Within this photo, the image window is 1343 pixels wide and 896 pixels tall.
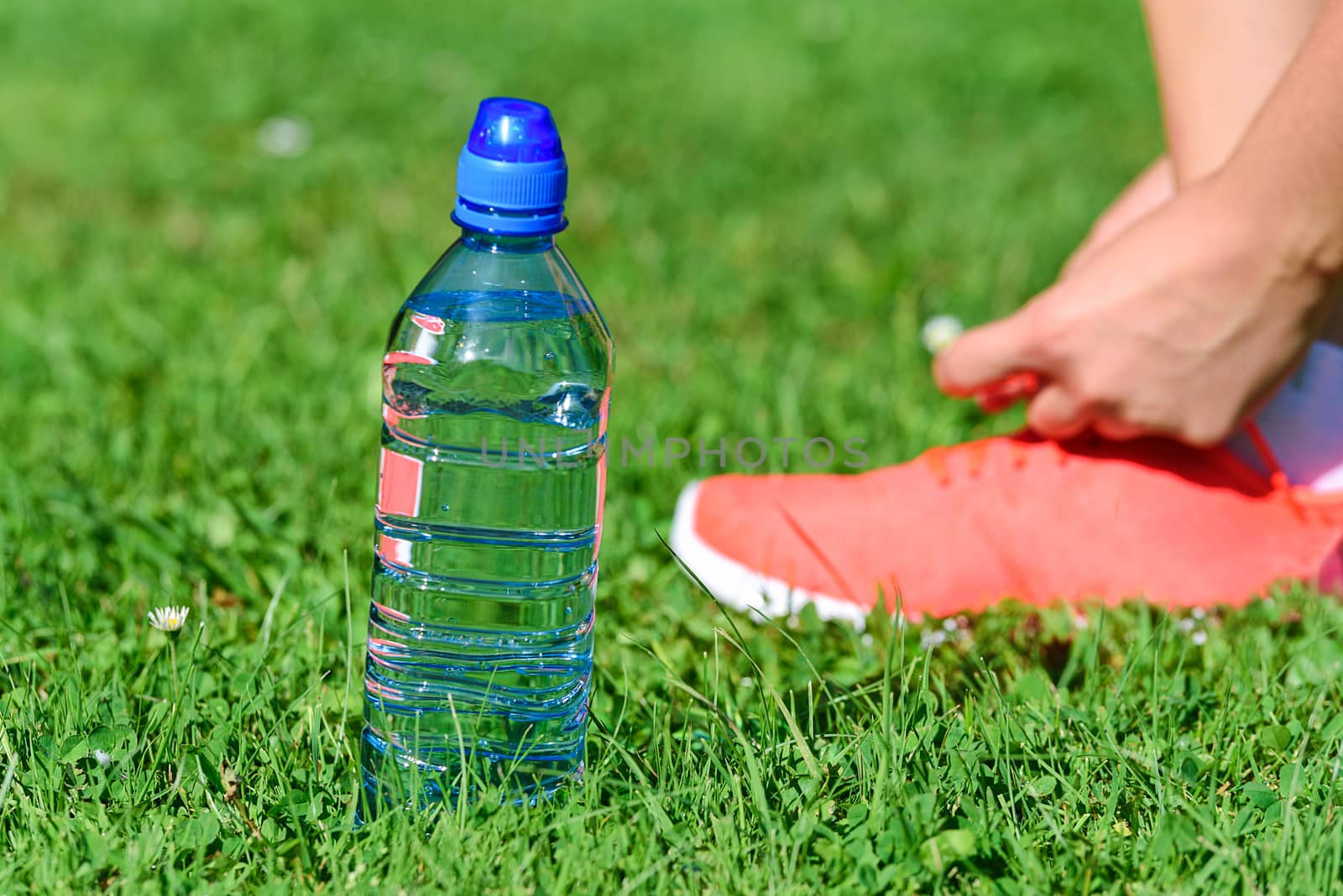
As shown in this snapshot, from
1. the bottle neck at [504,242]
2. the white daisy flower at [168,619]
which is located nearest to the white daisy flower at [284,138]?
the white daisy flower at [168,619]

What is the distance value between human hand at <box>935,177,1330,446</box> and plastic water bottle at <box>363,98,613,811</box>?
87 centimetres

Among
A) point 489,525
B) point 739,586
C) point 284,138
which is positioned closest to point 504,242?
point 489,525

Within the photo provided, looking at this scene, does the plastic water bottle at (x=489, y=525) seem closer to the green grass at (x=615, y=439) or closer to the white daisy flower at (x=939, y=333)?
the green grass at (x=615, y=439)

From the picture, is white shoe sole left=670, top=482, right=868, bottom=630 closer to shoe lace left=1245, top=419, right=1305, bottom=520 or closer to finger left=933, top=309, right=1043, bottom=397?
finger left=933, top=309, right=1043, bottom=397

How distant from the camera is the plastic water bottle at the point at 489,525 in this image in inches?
62.7

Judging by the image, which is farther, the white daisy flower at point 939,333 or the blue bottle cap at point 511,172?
the white daisy flower at point 939,333

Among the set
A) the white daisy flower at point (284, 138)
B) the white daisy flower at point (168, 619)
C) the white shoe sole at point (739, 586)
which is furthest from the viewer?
the white daisy flower at point (284, 138)

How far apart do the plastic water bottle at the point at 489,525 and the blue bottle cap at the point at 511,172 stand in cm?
20

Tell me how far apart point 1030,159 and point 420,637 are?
3.32m

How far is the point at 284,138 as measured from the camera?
437 centimetres

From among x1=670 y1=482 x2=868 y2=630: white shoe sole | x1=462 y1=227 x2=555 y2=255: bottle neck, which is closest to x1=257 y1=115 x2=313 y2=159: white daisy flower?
x1=670 y1=482 x2=868 y2=630: white shoe sole

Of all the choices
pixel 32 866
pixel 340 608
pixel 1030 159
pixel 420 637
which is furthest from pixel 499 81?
pixel 32 866

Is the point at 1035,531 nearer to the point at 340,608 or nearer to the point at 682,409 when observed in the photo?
the point at 682,409

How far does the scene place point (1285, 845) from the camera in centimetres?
144
